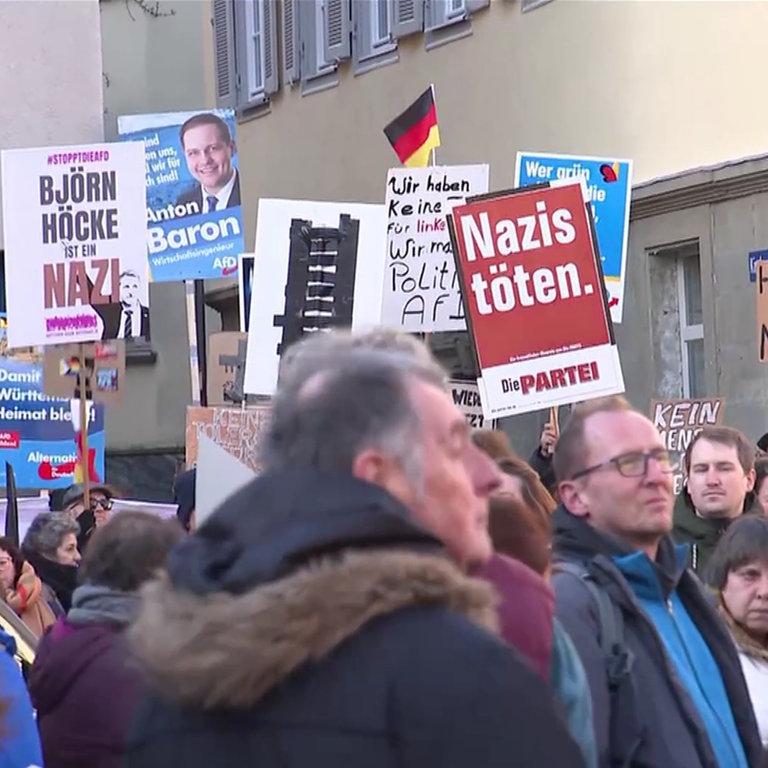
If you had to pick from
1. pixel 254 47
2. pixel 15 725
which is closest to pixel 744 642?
pixel 15 725

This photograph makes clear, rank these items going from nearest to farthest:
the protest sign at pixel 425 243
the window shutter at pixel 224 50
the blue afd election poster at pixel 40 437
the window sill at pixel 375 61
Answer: the protest sign at pixel 425 243 → the blue afd election poster at pixel 40 437 → the window sill at pixel 375 61 → the window shutter at pixel 224 50

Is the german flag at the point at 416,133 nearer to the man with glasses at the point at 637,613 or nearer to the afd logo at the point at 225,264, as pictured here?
the afd logo at the point at 225,264

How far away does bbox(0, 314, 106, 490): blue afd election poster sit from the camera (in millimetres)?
13289

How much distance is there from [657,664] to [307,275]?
540cm

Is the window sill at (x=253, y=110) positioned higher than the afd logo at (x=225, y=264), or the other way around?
the window sill at (x=253, y=110)

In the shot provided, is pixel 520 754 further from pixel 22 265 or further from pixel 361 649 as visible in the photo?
pixel 22 265

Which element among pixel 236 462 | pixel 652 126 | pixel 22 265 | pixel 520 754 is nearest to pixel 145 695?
pixel 520 754

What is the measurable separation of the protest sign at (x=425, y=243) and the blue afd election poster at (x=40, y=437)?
12.3 feet

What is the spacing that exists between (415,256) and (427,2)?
8.19m

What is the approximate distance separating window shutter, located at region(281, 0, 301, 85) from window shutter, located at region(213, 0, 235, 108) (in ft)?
3.70

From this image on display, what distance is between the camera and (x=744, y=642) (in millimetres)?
4801

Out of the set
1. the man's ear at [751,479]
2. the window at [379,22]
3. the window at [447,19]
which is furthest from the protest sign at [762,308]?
the window at [379,22]

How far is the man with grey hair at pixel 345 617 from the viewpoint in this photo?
7.02 feet

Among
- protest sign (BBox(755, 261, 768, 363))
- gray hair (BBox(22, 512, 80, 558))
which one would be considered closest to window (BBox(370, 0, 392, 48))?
protest sign (BBox(755, 261, 768, 363))
